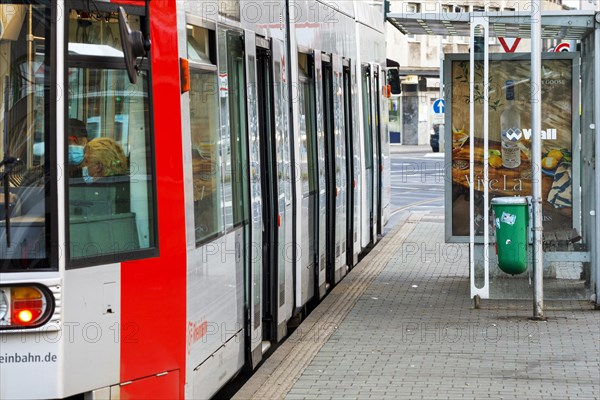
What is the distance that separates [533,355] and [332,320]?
2.43 m

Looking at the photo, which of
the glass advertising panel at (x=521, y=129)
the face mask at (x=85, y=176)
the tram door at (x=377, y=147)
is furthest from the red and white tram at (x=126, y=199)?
the tram door at (x=377, y=147)

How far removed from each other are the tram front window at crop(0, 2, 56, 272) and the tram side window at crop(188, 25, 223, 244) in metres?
1.30

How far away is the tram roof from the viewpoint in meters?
12.8

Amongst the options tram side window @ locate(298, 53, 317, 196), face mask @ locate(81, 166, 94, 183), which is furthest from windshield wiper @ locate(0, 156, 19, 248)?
tram side window @ locate(298, 53, 317, 196)

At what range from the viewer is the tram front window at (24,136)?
6184 millimetres

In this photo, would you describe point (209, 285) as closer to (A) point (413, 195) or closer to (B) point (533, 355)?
(B) point (533, 355)

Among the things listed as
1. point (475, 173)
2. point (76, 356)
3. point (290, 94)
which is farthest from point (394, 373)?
point (475, 173)

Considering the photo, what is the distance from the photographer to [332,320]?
40.5 ft

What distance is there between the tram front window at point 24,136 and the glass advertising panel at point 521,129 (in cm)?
866

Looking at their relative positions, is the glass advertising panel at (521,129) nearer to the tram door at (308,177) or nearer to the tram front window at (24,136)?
the tram door at (308,177)

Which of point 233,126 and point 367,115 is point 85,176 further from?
point 367,115

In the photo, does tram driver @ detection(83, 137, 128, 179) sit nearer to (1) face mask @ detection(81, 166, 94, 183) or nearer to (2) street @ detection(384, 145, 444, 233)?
(1) face mask @ detection(81, 166, 94, 183)

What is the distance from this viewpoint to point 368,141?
18828mm

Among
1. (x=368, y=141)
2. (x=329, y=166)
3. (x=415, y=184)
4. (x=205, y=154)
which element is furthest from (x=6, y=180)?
(x=415, y=184)
